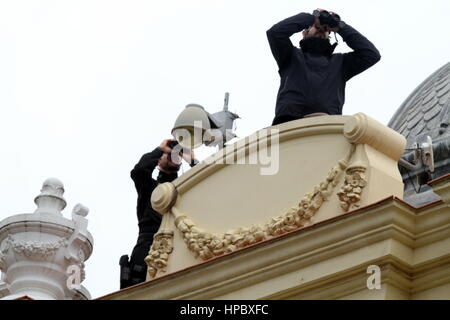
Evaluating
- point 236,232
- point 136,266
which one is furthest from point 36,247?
point 236,232

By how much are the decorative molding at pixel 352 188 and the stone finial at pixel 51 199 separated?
4.42 metres

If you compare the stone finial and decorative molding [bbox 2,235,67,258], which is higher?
the stone finial

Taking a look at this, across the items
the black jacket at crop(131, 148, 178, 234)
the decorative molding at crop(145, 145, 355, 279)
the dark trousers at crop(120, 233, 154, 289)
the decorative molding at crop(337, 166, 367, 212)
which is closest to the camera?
the decorative molding at crop(337, 166, 367, 212)

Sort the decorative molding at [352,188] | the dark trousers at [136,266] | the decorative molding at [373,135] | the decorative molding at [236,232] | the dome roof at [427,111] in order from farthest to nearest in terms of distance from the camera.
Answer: the dome roof at [427,111]
the dark trousers at [136,266]
the decorative molding at [236,232]
the decorative molding at [373,135]
the decorative molding at [352,188]

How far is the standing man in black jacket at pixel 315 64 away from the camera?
18.6 meters

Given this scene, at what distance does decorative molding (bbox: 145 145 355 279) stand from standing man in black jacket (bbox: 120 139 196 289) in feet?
1.70

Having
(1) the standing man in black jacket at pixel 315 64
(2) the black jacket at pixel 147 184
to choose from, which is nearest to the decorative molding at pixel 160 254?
(2) the black jacket at pixel 147 184

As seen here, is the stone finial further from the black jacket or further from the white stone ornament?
the black jacket

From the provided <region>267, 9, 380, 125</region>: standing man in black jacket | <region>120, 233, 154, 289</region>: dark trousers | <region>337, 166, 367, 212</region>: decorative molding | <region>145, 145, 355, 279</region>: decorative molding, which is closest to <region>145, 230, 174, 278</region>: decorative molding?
<region>145, 145, 355, 279</region>: decorative molding

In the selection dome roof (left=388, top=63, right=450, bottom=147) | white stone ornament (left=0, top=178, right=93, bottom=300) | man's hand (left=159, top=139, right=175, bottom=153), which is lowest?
white stone ornament (left=0, top=178, right=93, bottom=300)

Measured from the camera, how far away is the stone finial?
2053 centimetres

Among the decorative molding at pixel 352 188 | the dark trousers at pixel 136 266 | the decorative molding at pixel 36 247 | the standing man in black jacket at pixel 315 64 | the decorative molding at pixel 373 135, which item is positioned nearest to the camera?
the decorative molding at pixel 352 188

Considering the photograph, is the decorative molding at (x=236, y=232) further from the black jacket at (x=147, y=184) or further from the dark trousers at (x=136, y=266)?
the black jacket at (x=147, y=184)

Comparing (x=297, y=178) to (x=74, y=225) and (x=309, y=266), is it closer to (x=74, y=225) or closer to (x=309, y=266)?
(x=309, y=266)
